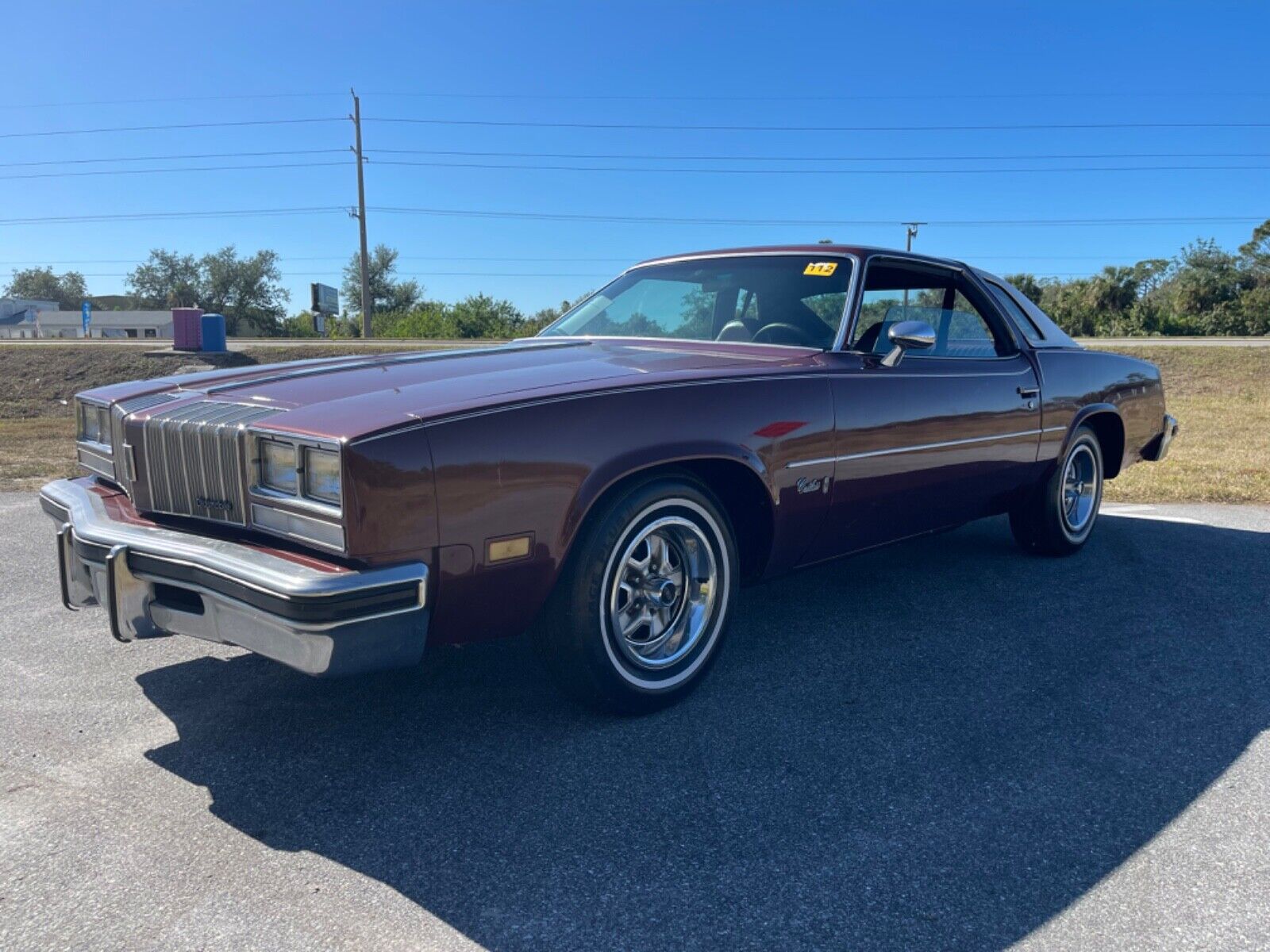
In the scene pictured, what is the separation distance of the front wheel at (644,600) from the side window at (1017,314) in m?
2.41

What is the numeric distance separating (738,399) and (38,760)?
7.29 feet

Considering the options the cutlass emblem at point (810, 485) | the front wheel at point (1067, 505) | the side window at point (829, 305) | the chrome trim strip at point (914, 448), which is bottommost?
the front wheel at point (1067, 505)

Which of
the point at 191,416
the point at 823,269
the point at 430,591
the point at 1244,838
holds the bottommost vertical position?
the point at 1244,838

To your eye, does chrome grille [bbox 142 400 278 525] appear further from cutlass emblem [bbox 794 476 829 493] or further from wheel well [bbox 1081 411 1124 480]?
wheel well [bbox 1081 411 1124 480]

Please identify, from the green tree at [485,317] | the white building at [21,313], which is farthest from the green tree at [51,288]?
the green tree at [485,317]

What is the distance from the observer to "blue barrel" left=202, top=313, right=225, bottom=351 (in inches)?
826

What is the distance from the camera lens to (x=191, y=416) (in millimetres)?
2713

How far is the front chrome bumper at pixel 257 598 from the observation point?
7.34ft

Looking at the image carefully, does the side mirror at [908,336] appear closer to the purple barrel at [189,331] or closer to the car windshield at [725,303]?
the car windshield at [725,303]

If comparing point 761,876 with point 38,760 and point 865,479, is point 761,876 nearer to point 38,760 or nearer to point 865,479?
point 865,479

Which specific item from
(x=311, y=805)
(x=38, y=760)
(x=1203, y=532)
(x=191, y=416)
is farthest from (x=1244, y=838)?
(x=1203, y=532)

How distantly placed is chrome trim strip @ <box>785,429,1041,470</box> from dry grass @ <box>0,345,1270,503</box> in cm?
309

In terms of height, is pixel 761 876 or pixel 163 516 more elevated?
pixel 163 516

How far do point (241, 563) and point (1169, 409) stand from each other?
13.8 meters
